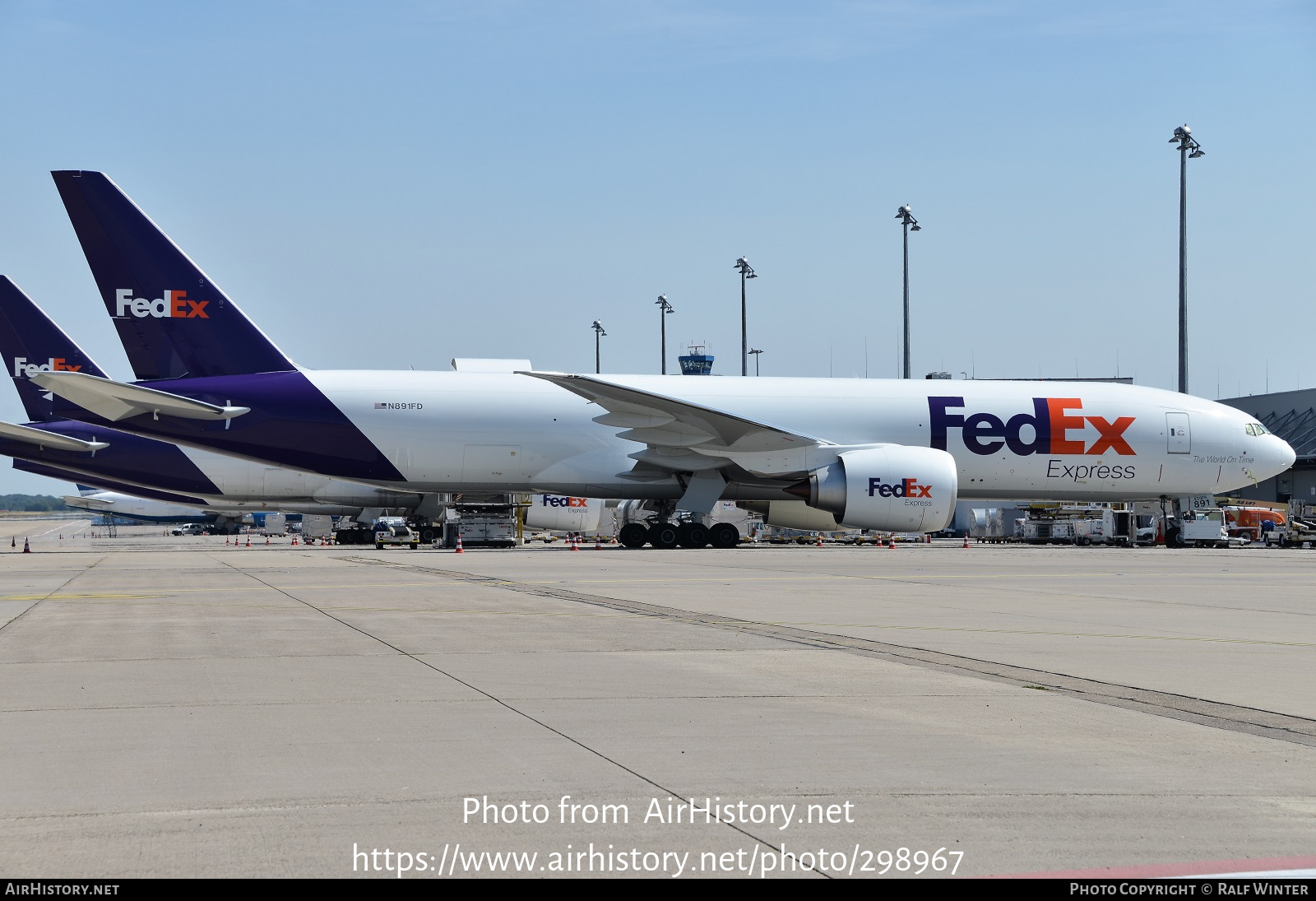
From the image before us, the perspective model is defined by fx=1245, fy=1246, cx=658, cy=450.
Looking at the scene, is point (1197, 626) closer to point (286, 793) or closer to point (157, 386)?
point (286, 793)

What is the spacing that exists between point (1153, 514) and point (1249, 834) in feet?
136

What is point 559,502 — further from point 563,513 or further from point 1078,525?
point 1078,525

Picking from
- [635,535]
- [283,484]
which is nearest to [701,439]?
[635,535]

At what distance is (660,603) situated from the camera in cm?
1437

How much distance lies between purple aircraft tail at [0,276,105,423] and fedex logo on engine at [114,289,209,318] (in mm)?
12243

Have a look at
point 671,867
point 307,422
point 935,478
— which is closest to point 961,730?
point 671,867

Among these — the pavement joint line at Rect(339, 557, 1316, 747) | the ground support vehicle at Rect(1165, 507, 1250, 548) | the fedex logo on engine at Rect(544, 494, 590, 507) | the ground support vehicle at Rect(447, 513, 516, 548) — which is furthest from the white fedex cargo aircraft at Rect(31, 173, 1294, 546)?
the pavement joint line at Rect(339, 557, 1316, 747)

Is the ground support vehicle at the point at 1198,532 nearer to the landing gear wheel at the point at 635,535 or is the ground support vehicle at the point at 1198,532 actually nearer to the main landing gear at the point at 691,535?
the main landing gear at the point at 691,535

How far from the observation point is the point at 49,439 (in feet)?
114

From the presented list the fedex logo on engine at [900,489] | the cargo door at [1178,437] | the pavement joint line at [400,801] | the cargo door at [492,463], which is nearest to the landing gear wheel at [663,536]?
the cargo door at [492,463]

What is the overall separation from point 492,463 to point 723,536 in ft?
20.2

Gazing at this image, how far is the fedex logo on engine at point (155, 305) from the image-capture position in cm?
3006

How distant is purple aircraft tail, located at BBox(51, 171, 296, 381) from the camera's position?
96.3ft

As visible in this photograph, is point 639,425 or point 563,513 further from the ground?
point 639,425
